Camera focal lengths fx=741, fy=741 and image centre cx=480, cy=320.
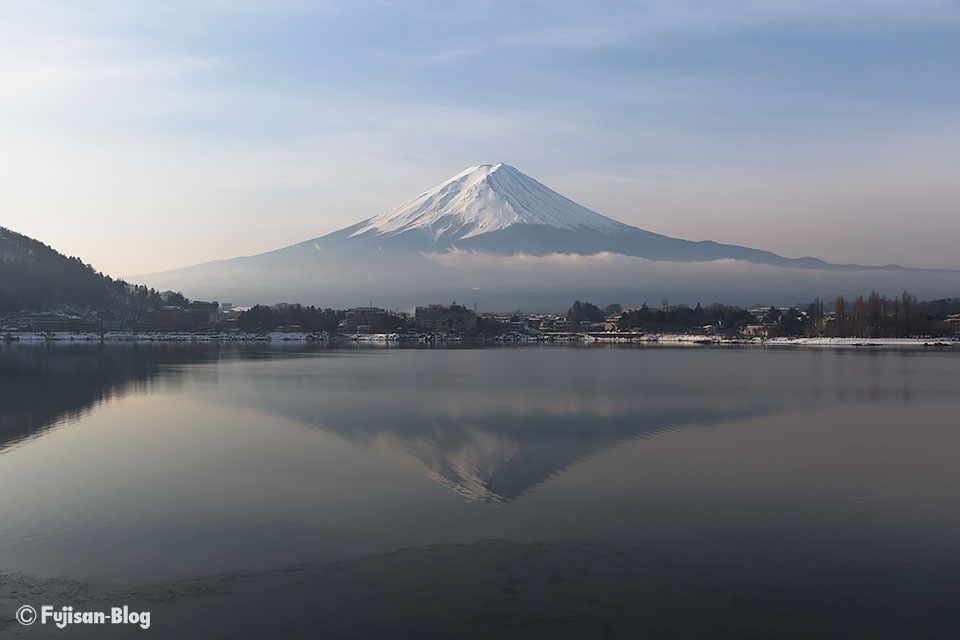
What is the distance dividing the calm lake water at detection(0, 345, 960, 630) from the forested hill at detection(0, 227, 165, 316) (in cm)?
10490

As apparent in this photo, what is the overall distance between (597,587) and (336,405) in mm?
13959

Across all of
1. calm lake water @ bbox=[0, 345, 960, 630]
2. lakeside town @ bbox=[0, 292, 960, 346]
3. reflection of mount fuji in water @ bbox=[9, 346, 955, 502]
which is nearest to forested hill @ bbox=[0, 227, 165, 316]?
lakeside town @ bbox=[0, 292, 960, 346]

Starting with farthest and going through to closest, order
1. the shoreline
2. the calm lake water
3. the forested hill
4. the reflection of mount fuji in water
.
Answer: the forested hill → the shoreline → the reflection of mount fuji in water → the calm lake water

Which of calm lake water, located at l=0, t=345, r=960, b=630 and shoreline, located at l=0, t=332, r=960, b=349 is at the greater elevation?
shoreline, located at l=0, t=332, r=960, b=349

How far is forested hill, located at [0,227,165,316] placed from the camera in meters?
111

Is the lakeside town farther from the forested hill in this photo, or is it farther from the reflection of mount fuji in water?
the reflection of mount fuji in water

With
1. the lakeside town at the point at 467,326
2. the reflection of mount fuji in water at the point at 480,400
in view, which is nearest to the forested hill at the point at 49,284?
the lakeside town at the point at 467,326

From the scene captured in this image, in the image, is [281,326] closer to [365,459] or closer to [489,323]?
[489,323]

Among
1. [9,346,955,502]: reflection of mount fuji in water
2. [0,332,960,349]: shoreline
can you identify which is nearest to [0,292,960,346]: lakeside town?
[0,332,960,349]: shoreline

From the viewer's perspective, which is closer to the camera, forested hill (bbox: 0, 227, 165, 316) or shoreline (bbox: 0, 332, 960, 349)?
shoreline (bbox: 0, 332, 960, 349)

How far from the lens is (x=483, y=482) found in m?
10.4

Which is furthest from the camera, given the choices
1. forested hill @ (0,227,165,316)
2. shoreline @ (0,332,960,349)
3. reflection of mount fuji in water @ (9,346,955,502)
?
forested hill @ (0,227,165,316)

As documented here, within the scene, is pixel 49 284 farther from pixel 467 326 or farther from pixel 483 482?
pixel 483 482

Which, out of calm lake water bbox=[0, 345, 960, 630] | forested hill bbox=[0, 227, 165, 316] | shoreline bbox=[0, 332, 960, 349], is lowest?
calm lake water bbox=[0, 345, 960, 630]
